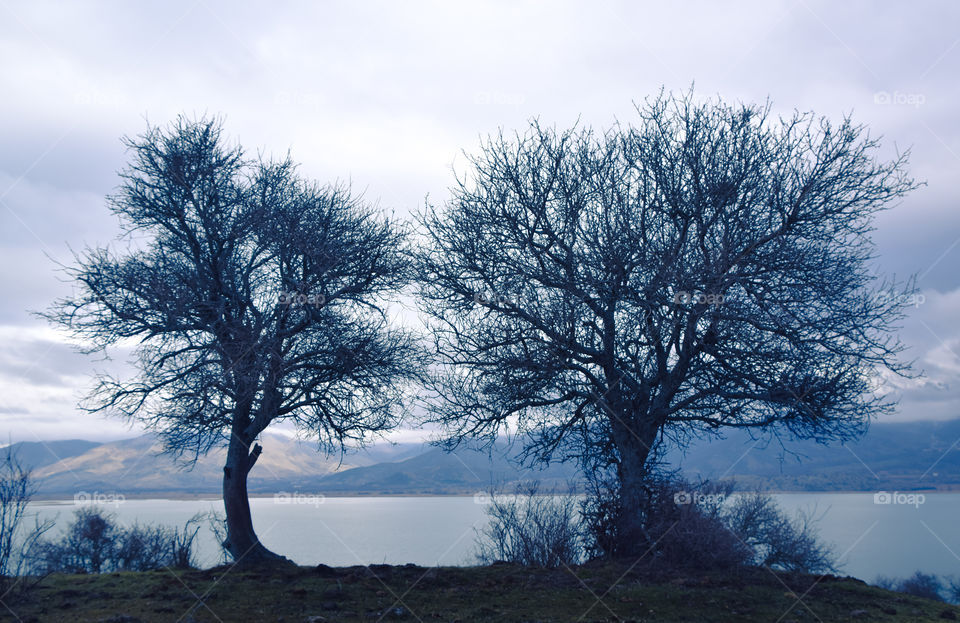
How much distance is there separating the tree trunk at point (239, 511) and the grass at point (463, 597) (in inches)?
36.2

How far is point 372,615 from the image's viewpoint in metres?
8.52

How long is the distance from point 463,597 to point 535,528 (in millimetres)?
3648

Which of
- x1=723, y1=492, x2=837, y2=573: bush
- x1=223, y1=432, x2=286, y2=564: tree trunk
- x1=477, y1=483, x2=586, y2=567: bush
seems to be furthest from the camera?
x1=723, y1=492, x2=837, y2=573: bush

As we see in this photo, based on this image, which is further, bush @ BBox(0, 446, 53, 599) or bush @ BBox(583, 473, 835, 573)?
bush @ BBox(583, 473, 835, 573)

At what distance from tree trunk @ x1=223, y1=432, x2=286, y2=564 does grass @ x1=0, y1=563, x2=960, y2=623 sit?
0.92 metres

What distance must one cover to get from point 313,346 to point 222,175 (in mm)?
4429

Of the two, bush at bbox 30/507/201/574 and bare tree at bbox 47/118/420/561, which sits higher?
bare tree at bbox 47/118/420/561

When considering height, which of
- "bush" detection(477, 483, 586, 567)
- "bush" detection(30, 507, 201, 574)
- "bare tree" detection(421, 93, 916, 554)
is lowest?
"bush" detection(30, 507, 201, 574)

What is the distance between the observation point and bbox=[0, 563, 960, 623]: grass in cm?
862

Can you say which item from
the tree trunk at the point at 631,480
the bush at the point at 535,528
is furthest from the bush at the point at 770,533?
the bush at the point at 535,528

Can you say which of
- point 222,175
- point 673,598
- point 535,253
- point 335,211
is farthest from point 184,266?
point 673,598

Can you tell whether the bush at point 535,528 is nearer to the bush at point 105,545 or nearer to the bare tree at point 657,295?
the bare tree at point 657,295

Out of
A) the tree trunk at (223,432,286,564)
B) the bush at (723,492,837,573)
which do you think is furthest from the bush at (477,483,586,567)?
the tree trunk at (223,432,286,564)

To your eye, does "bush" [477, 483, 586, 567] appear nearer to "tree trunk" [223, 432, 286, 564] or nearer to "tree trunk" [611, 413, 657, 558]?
"tree trunk" [611, 413, 657, 558]
